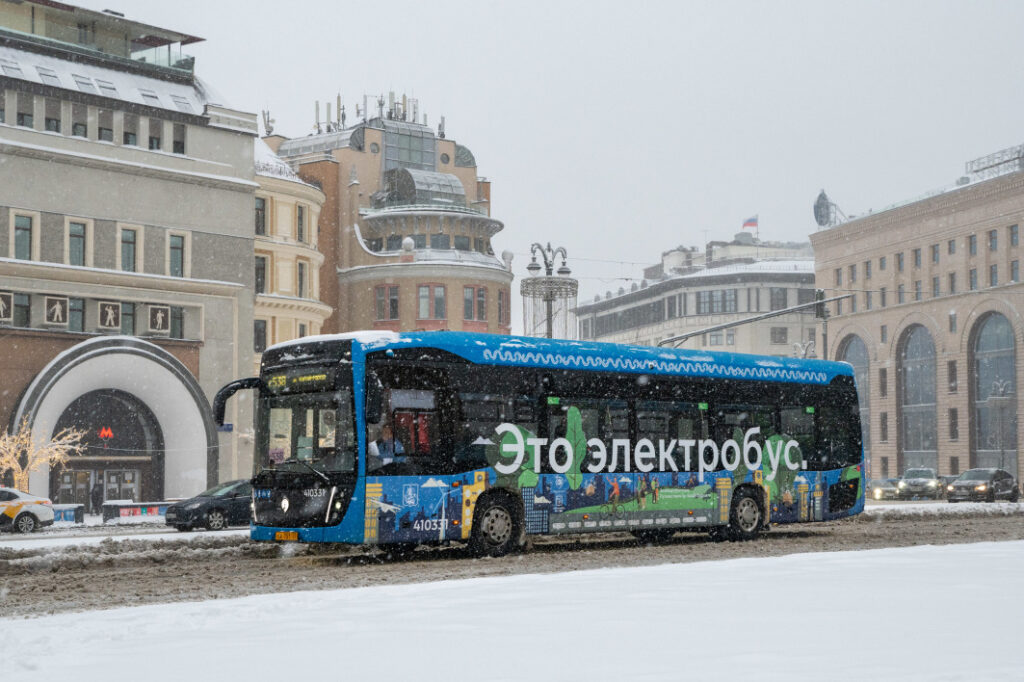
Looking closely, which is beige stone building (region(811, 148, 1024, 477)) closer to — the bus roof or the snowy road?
the bus roof

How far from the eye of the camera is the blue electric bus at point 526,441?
18031 millimetres

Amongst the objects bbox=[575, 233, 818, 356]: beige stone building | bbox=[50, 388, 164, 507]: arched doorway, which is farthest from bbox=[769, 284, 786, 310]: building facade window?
bbox=[50, 388, 164, 507]: arched doorway

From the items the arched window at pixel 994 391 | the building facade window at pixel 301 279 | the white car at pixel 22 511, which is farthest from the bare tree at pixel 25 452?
the arched window at pixel 994 391

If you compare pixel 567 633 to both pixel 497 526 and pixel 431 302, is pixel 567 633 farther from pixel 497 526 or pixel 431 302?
pixel 431 302

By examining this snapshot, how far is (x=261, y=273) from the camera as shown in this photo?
192 ft

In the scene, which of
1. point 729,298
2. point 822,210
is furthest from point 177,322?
point 729,298

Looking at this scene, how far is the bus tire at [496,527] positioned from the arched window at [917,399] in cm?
7407

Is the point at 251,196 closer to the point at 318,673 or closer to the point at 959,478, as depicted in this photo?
the point at 959,478

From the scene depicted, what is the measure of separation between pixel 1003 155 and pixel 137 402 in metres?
61.3

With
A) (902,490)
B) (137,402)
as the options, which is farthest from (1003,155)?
(137,402)

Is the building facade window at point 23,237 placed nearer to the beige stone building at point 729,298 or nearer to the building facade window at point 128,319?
the building facade window at point 128,319

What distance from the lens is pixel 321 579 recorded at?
621 inches

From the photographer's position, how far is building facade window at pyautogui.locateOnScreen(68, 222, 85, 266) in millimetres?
43375

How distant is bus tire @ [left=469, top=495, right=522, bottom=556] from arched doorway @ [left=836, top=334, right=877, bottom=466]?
78.2 m
